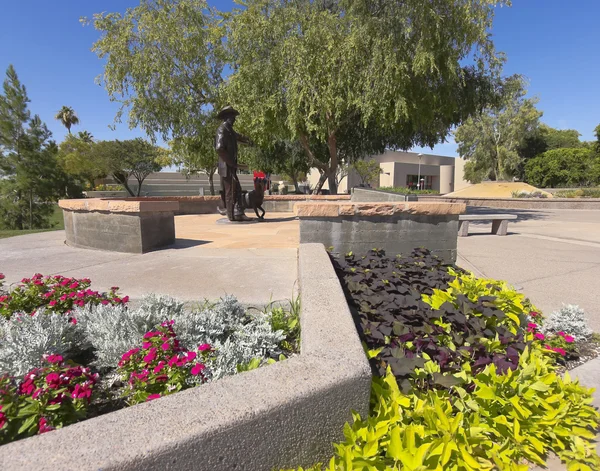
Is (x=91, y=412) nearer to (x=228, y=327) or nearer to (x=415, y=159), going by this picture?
(x=228, y=327)

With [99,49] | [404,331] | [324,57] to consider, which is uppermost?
[99,49]

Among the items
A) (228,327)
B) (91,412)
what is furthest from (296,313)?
(91,412)

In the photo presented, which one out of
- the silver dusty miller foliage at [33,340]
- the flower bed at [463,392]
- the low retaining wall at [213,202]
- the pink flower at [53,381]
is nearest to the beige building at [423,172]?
the low retaining wall at [213,202]

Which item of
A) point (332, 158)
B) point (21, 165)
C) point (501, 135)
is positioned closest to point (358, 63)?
point (332, 158)

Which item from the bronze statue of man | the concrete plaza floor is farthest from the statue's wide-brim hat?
the concrete plaza floor

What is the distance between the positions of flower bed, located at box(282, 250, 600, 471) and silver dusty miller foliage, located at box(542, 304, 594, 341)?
0.03 m

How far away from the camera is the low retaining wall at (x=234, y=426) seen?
1.02m

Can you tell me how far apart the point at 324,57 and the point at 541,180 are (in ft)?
127

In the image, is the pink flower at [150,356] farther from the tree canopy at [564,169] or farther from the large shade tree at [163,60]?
the tree canopy at [564,169]

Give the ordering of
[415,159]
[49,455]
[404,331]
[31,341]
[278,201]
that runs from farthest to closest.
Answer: [415,159] < [278,201] < [404,331] < [31,341] < [49,455]

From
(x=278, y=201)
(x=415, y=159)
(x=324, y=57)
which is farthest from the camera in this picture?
(x=415, y=159)

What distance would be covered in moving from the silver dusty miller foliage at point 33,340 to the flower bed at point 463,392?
1.65 metres

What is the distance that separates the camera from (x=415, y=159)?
6269 centimetres

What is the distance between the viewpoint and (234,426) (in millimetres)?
1175
